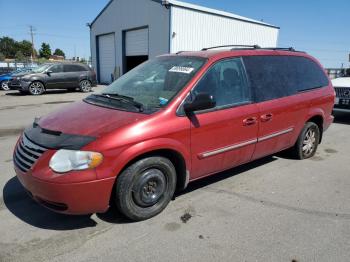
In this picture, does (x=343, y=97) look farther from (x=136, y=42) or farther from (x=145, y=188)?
(x=136, y=42)

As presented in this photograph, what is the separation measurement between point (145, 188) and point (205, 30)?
1956cm

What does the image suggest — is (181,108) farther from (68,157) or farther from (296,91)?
(296,91)

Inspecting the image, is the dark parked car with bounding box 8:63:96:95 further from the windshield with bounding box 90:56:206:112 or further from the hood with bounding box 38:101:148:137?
the hood with bounding box 38:101:148:137

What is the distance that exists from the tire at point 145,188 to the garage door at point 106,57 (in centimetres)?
2340

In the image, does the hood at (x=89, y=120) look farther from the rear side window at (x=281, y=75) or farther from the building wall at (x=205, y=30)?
the building wall at (x=205, y=30)

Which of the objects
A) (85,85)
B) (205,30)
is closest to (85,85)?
(85,85)

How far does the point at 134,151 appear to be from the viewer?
9.50 feet

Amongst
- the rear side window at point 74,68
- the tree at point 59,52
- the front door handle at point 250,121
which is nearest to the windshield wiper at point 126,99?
the front door handle at point 250,121

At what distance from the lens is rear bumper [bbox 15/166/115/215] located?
270 cm

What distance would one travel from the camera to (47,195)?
2752 mm

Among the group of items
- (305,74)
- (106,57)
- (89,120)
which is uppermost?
(106,57)

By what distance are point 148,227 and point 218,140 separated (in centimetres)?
127

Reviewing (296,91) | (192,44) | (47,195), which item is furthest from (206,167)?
(192,44)

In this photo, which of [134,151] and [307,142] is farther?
[307,142]
